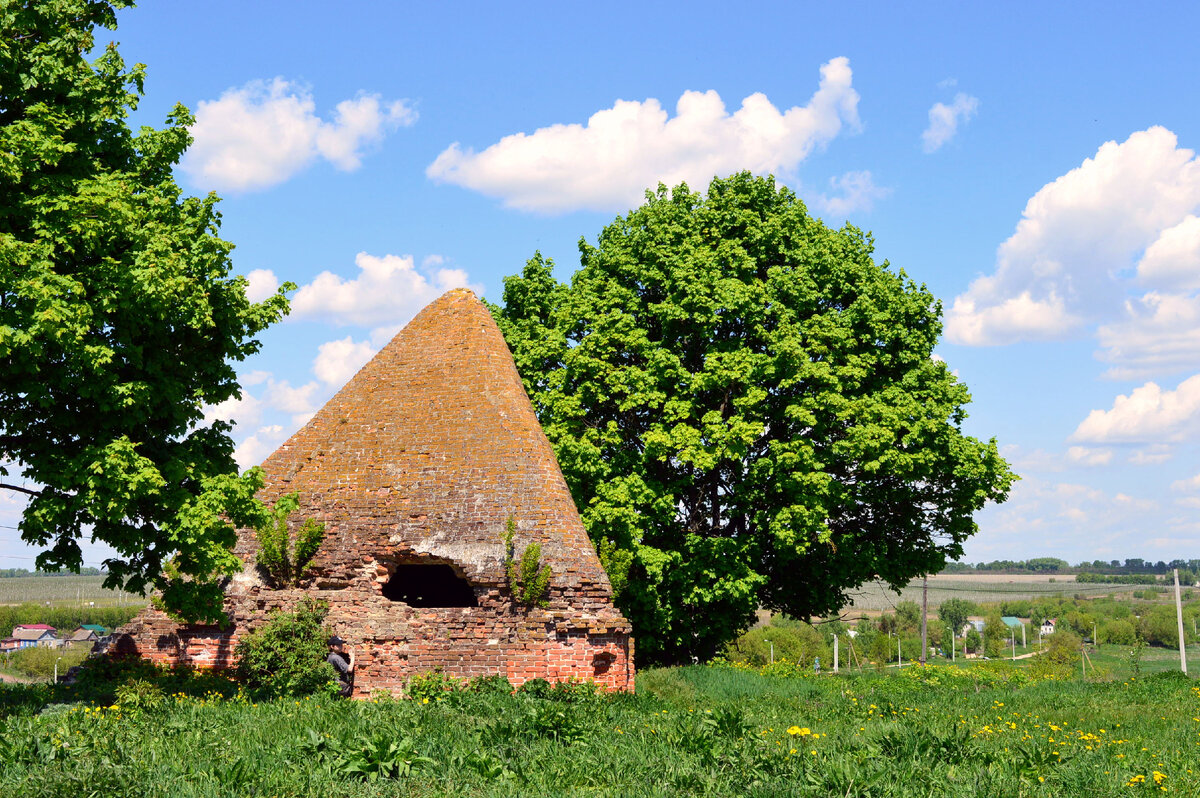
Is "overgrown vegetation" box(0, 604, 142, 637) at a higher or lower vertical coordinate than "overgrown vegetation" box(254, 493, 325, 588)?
lower

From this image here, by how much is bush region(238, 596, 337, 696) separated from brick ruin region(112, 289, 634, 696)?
28.7 inches

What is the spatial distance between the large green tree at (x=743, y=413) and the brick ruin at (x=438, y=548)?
10.5 ft

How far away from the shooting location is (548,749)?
30.0ft

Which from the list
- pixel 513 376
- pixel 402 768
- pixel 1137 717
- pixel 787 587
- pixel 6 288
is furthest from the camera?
pixel 787 587

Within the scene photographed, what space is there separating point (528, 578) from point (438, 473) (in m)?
2.80

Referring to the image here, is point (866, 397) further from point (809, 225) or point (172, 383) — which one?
point (172, 383)

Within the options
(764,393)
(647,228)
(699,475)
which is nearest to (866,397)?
(764,393)

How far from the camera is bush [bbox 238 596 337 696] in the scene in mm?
15070

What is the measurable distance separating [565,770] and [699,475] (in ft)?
51.4

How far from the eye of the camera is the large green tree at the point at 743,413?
21.2 metres

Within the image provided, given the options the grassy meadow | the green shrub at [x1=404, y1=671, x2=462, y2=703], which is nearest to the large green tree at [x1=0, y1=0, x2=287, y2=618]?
the grassy meadow

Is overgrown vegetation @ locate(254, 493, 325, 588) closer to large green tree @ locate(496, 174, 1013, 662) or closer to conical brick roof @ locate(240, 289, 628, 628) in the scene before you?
conical brick roof @ locate(240, 289, 628, 628)

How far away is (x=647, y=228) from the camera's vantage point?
24734mm

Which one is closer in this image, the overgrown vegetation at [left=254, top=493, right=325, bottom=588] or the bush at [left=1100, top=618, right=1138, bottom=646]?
the overgrown vegetation at [left=254, top=493, right=325, bottom=588]
